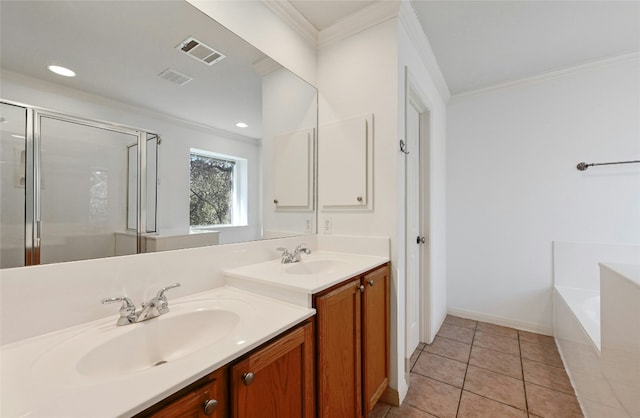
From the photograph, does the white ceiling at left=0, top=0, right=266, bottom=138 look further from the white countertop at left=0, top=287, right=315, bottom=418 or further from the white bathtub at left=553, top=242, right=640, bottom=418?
the white bathtub at left=553, top=242, right=640, bottom=418

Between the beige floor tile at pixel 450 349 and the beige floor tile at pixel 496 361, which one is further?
the beige floor tile at pixel 450 349

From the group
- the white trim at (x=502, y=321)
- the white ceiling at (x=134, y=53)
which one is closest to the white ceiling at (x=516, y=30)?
the white ceiling at (x=134, y=53)

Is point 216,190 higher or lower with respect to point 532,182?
lower

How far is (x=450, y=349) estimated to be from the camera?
2.22 m

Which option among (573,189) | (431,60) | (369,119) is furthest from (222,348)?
(573,189)

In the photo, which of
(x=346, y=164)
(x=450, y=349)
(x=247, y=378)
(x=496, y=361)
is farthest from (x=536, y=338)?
(x=247, y=378)

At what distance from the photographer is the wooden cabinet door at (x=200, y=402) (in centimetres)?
56

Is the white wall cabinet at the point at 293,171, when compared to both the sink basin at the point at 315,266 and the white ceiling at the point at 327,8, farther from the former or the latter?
the white ceiling at the point at 327,8

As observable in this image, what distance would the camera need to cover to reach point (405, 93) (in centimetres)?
174

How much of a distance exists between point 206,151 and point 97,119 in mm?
452

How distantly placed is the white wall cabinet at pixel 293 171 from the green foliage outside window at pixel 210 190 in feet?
1.12

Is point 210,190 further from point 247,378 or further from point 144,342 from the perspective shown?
point 247,378

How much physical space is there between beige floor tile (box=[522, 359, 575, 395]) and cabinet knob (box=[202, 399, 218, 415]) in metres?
2.16

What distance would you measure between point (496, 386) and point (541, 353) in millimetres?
753
